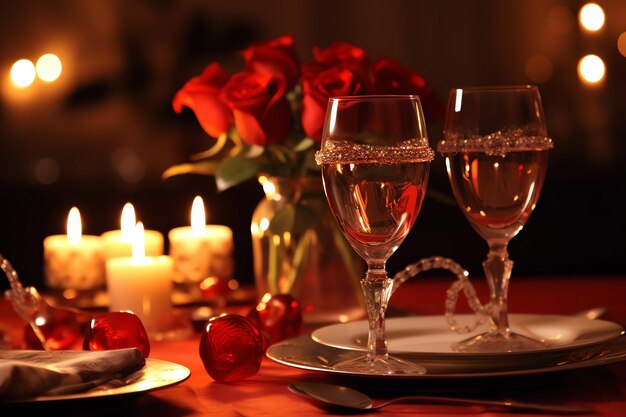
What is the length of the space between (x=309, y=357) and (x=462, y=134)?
25 centimetres

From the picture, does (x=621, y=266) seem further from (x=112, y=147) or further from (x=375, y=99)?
(x=375, y=99)

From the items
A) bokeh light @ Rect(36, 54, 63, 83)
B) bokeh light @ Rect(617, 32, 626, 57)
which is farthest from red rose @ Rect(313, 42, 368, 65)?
bokeh light @ Rect(617, 32, 626, 57)

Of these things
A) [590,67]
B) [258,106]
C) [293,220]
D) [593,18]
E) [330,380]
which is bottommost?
[330,380]

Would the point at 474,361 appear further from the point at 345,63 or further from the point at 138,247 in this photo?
the point at 138,247

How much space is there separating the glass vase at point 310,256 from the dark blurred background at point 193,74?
139 centimetres

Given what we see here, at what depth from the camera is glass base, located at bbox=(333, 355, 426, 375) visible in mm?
800

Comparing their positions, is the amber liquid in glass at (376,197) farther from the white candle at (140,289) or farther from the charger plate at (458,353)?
the white candle at (140,289)

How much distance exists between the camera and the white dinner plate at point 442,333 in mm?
909

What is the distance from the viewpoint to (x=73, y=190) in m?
2.75

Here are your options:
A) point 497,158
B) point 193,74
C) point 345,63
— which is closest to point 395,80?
point 345,63

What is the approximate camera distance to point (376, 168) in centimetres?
83

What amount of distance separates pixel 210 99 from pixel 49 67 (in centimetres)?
164

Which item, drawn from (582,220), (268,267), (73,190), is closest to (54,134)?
(73,190)

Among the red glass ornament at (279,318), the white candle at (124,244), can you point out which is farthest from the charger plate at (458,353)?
Answer: the white candle at (124,244)
